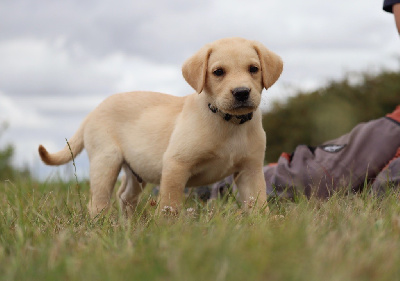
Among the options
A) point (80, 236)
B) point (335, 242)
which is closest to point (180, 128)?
point (80, 236)

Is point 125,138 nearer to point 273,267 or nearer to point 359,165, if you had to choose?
point 359,165

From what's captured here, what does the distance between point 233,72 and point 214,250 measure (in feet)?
5.64

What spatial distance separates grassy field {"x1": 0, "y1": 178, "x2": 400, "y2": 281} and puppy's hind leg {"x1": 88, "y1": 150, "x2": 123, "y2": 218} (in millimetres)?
1086

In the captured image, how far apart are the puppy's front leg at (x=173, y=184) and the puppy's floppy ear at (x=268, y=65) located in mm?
852

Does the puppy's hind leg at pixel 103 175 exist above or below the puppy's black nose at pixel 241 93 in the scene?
below

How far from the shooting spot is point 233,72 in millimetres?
3629

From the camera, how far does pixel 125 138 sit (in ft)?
14.8

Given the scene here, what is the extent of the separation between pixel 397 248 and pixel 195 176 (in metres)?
1.90

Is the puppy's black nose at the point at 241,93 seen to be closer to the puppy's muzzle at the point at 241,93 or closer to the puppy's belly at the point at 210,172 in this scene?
the puppy's muzzle at the point at 241,93

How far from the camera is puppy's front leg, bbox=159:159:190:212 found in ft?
12.8

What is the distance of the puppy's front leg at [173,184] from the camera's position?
390 centimetres

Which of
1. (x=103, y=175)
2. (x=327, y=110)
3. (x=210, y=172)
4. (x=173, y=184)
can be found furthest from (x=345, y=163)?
(x=327, y=110)

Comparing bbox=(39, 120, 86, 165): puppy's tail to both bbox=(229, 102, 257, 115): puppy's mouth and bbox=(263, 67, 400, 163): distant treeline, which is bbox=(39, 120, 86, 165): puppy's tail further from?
bbox=(263, 67, 400, 163): distant treeline

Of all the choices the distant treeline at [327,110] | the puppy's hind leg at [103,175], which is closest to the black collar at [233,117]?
the puppy's hind leg at [103,175]
